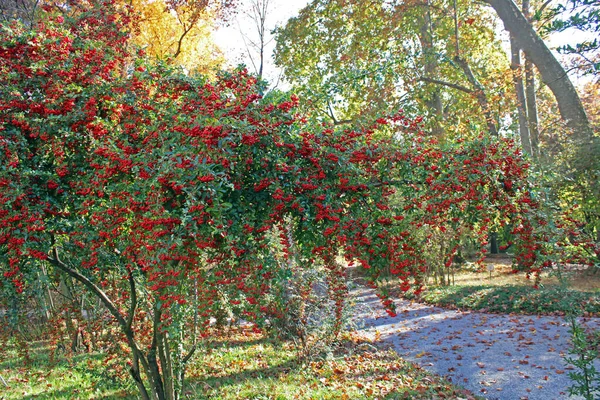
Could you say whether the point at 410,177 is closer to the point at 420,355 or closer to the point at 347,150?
the point at 347,150

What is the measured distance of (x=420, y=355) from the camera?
805cm

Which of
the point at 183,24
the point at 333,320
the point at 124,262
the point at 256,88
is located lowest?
the point at 333,320

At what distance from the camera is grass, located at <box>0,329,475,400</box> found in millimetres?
5931

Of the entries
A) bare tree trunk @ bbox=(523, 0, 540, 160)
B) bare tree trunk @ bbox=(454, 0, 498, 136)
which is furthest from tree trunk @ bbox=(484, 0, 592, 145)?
bare tree trunk @ bbox=(454, 0, 498, 136)

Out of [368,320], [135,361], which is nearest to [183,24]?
[368,320]

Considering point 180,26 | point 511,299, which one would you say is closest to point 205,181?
point 511,299

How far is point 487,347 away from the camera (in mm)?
8102

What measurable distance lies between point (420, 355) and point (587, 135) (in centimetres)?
697

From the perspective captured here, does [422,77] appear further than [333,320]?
Yes

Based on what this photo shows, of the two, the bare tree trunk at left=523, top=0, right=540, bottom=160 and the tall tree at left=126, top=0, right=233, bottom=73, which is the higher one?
the tall tree at left=126, top=0, right=233, bottom=73

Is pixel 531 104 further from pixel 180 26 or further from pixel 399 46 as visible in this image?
pixel 180 26

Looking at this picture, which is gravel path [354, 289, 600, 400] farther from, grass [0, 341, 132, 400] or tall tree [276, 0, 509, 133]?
tall tree [276, 0, 509, 133]

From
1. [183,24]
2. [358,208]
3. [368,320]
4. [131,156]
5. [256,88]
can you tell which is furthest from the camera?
[183,24]

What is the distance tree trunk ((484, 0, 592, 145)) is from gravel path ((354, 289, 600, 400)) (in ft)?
16.8
